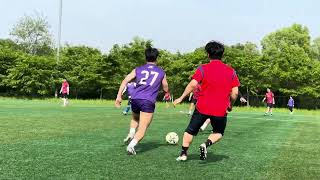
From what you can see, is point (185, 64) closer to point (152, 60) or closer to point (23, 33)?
point (23, 33)

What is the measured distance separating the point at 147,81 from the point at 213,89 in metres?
1.51

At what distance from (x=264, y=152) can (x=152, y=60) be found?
337 cm

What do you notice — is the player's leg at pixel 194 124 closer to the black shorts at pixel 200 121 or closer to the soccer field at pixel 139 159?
the black shorts at pixel 200 121

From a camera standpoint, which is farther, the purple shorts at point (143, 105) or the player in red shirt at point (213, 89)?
the purple shorts at point (143, 105)

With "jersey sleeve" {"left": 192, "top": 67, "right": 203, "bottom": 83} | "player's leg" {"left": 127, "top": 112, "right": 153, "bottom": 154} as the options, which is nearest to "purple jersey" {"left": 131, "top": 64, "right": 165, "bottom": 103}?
"player's leg" {"left": 127, "top": 112, "right": 153, "bottom": 154}

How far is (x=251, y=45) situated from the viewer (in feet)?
255

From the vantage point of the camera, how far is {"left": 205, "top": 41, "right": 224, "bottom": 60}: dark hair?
802 centimetres

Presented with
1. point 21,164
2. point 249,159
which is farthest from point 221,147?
point 21,164

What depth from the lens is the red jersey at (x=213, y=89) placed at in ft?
25.8

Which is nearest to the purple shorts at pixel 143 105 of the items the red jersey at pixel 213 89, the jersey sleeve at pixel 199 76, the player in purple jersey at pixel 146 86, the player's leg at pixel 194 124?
the player in purple jersey at pixel 146 86

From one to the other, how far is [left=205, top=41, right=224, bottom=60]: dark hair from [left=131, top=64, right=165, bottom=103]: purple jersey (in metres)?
1.24

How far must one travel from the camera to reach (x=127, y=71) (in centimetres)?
5591

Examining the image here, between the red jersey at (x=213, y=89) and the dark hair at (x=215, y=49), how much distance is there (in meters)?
0.17

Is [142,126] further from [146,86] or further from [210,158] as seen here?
[210,158]
